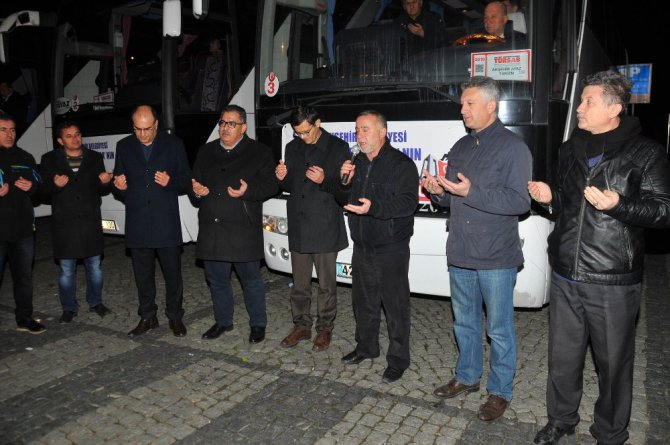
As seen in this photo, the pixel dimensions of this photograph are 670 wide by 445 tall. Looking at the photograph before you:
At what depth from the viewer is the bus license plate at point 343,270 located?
519 cm

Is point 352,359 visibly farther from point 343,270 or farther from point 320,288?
point 343,270

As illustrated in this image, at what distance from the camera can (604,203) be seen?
273cm

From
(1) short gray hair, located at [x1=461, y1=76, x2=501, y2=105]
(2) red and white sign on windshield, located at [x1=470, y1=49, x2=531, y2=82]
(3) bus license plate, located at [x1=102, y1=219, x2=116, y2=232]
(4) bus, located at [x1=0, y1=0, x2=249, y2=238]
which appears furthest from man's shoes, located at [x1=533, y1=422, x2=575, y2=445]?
(3) bus license plate, located at [x1=102, y1=219, x2=116, y2=232]

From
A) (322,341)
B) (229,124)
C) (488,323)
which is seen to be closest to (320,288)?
(322,341)

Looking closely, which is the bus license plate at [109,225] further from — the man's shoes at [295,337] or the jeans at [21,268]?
the man's shoes at [295,337]

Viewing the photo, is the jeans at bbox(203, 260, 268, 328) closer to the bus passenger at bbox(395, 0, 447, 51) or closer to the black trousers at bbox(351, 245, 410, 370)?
the black trousers at bbox(351, 245, 410, 370)

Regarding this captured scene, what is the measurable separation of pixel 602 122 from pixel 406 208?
4.46 feet

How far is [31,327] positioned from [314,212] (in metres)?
2.80

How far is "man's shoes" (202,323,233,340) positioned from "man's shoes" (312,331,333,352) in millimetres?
873

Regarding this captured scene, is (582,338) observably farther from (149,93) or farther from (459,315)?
(149,93)

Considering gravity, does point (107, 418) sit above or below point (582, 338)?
below

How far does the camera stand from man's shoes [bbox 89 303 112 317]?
18.9 feet

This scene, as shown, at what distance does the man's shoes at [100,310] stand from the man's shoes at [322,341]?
225 centimetres

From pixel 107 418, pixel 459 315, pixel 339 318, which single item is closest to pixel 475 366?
pixel 459 315
